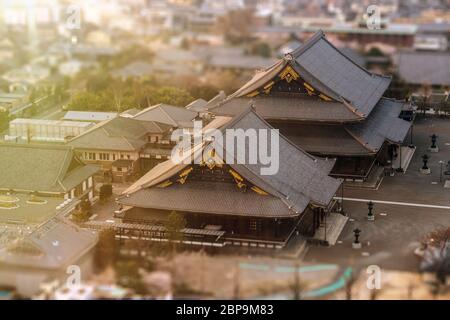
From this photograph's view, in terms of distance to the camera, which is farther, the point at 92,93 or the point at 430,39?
the point at 430,39

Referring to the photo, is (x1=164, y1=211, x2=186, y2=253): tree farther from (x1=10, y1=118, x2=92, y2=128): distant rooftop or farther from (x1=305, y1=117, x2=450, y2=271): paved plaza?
(x1=10, y1=118, x2=92, y2=128): distant rooftop

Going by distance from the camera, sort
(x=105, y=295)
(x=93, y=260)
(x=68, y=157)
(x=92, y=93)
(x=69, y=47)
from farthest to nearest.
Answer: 1. (x=69, y=47)
2. (x=92, y=93)
3. (x=68, y=157)
4. (x=93, y=260)
5. (x=105, y=295)

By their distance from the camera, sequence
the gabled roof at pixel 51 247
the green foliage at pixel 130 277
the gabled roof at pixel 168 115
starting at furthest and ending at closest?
1. the gabled roof at pixel 168 115
2. the gabled roof at pixel 51 247
3. the green foliage at pixel 130 277

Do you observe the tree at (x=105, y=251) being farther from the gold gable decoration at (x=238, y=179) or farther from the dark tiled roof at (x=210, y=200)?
the gold gable decoration at (x=238, y=179)

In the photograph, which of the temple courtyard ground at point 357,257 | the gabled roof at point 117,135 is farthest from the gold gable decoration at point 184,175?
the gabled roof at point 117,135

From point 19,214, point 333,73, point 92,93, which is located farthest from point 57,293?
point 92,93

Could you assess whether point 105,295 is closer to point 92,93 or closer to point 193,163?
point 193,163
